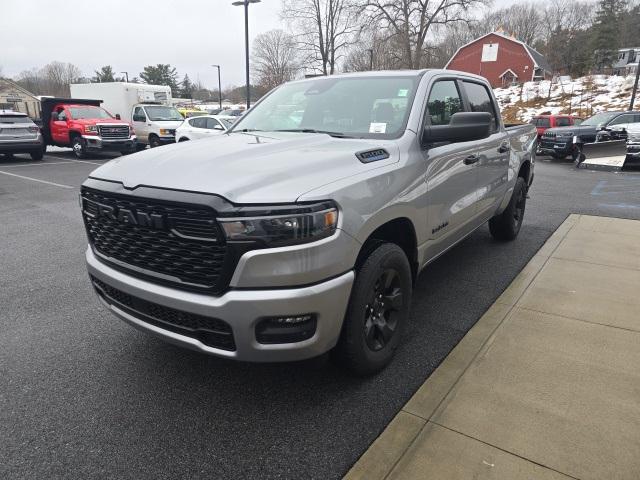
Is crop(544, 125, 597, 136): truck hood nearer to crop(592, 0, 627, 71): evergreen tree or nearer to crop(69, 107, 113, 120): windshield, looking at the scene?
crop(69, 107, 113, 120): windshield

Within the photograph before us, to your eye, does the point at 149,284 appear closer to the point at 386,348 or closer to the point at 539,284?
the point at 386,348

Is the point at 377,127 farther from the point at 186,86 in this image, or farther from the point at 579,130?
the point at 186,86

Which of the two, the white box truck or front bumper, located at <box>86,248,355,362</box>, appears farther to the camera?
the white box truck

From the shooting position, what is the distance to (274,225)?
2.08 metres

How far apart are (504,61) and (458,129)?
57.3 meters

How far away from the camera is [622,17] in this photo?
57250mm

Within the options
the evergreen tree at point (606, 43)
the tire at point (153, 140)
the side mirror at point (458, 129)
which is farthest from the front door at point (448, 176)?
the evergreen tree at point (606, 43)

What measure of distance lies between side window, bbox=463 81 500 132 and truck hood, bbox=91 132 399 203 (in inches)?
69.4

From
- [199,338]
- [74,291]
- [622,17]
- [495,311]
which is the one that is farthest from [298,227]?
[622,17]

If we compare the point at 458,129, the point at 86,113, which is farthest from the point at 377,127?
the point at 86,113

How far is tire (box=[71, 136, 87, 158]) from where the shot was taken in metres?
16.0

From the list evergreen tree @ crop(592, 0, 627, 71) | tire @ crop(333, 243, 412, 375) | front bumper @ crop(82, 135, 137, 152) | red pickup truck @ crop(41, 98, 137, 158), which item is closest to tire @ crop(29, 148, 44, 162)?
red pickup truck @ crop(41, 98, 137, 158)

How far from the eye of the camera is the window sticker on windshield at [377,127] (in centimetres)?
313

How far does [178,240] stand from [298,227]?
2.01 ft
